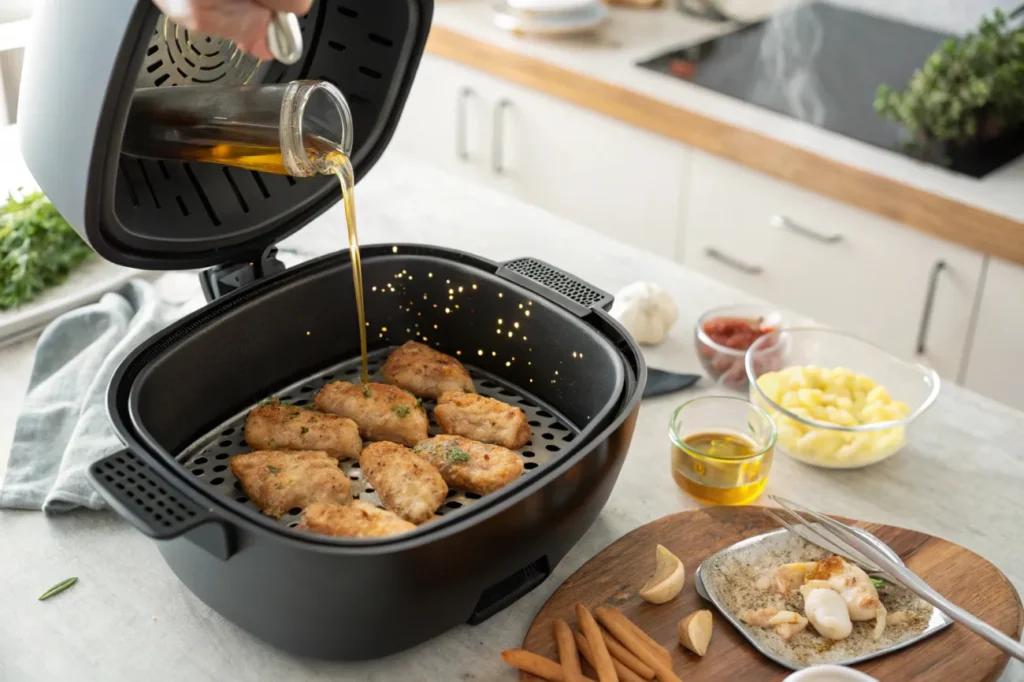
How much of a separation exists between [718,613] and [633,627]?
3.7 inches

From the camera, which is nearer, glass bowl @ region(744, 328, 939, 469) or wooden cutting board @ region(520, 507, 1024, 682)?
wooden cutting board @ region(520, 507, 1024, 682)

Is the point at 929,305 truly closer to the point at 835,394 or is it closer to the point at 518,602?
the point at 835,394

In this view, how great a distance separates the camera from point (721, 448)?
4.42ft

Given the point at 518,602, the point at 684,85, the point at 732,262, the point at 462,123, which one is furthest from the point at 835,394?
the point at 462,123

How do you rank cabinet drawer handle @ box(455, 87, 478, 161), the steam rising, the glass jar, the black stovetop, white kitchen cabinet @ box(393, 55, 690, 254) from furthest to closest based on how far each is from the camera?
cabinet drawer handle @ box(455, 87, 478, 161)
white kitchen cabinet @ box(393, 55, 690, 254)
the steam rising
the black stovetop
the glass jar

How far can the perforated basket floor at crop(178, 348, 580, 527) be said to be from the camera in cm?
123

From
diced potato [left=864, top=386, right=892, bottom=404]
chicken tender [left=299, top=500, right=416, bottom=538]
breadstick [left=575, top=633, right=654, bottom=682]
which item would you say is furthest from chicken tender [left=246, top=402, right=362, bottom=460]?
diced potato [left=864, top=386, right=892, bottom=404]

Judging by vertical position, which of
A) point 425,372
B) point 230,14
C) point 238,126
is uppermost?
point 230,14

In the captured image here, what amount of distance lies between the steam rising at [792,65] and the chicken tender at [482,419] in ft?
4.53

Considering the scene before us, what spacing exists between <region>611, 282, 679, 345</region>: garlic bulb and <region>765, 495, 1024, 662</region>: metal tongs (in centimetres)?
38

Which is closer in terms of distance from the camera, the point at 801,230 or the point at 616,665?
the point at 616,665

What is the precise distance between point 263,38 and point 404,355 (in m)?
0.55

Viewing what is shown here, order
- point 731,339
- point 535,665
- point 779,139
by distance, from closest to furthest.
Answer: point 535,665 < point 731,339 < point 779,139

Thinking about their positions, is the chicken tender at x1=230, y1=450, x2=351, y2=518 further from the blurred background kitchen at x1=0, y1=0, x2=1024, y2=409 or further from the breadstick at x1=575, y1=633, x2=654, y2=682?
the blurred background kitchen at x1=0, y1=0, x2=1024, y2=409
